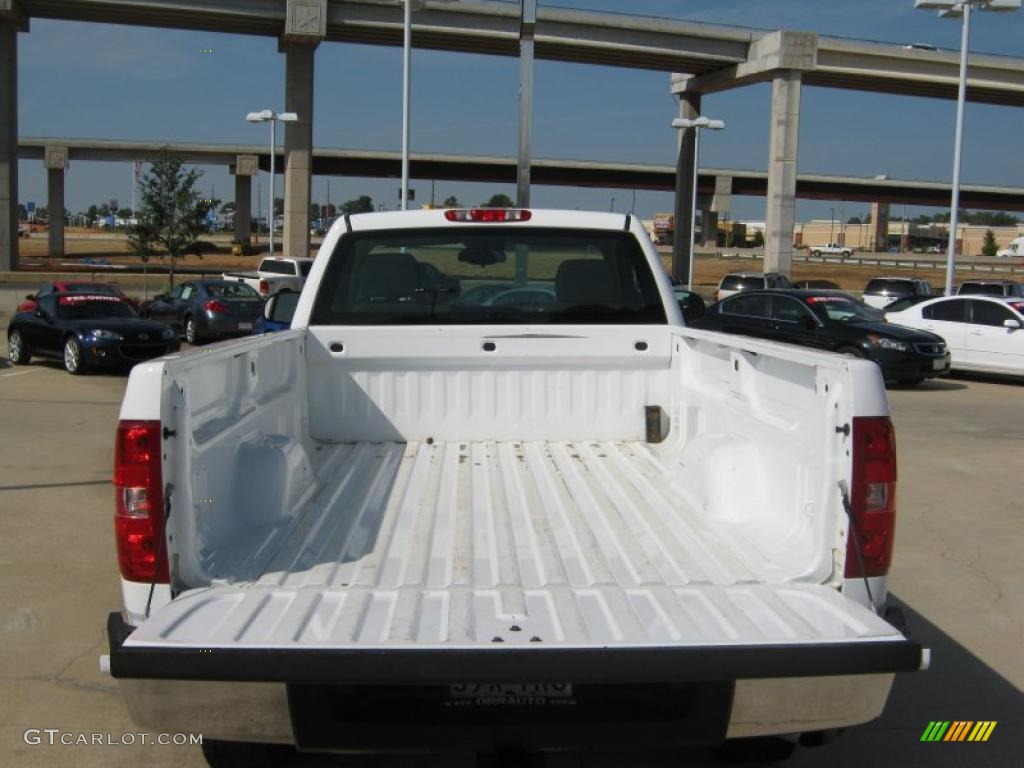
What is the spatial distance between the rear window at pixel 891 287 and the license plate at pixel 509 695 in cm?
3389

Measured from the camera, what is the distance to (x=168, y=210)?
3634cm

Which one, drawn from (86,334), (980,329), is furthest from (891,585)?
(86,334)

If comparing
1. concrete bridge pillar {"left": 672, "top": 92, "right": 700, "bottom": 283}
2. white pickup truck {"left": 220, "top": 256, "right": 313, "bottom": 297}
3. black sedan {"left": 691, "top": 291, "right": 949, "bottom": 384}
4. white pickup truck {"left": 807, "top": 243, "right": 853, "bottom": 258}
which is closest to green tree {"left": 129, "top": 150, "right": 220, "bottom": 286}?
white pickup truck {"left": 220, "top": 256, "right": 313, "bottom": 297}

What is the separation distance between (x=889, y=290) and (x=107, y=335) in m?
25.5

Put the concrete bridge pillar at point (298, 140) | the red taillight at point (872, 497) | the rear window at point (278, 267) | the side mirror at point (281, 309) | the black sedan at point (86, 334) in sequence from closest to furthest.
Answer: the red taillight at point (872, 497), the side mirror at point (281, 309), the black sedan at point (86, 334), the rear window at point (278, 267), the concrete bridge pillar at point (298, 140)

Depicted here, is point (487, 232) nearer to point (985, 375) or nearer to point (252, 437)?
point (252, 437)

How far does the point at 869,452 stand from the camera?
10.5 feet

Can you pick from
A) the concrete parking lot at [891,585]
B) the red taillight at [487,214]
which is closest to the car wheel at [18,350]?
the concrete parking lot at [891,585]

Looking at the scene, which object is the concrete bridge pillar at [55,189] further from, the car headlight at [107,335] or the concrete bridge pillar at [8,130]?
the car headlight at [107,335]

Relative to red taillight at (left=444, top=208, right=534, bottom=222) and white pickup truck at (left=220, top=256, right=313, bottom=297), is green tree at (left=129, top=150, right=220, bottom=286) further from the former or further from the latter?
red taillight at (left=444, top=208, right=534, bottom=222)

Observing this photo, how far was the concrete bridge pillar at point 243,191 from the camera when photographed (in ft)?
298

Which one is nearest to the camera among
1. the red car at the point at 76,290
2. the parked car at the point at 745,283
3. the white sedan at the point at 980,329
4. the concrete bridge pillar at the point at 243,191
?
the white sedan at the point at 980,329

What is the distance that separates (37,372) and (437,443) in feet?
51.5

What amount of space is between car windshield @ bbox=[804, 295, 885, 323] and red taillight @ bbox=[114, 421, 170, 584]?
660 inches
